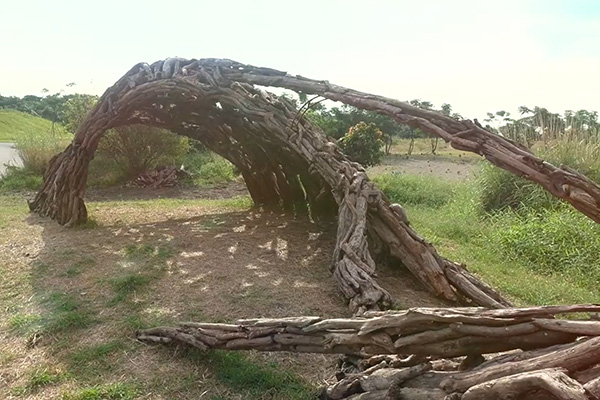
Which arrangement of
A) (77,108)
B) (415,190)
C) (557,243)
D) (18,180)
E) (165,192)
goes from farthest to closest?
(77,108)
(18,180)
(165,192)
(415,190)
(557,243)

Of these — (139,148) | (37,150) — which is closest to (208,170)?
(139,148)

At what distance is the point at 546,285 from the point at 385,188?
5.02 metres

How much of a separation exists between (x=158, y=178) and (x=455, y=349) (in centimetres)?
994

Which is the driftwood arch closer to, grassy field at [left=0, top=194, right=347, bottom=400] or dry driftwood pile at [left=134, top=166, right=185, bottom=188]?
grassy field at [left=0, top=194, right=347, bottom=400]

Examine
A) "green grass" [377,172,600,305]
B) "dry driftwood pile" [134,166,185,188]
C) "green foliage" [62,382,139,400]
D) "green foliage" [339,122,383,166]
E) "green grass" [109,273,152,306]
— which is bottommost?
"dry driftwood pile" [134,166,185,188]

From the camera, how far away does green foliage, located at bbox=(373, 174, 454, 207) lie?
8.98m

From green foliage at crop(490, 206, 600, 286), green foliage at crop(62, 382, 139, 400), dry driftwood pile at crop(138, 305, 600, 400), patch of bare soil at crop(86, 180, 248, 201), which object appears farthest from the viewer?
patch of bare soil at crop(86, 180, 248, 201)

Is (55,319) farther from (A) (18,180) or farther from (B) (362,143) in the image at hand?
(A) (18,180)

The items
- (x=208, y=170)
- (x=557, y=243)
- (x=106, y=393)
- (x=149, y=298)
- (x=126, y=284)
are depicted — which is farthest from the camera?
(x=208, y=170)

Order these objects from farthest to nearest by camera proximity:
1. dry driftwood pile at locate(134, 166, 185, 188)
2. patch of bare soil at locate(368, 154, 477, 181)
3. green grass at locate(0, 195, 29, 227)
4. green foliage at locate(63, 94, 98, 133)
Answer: patch of bare soil at locate(368, 154, 477, 181) → green foliage at locate(63, 94, 98, 133) → dry driftwood pile at locate(134, 166, 185, 188) → green grass at locate(0, 195, 29, 227)

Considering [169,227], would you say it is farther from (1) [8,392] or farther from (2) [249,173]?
(1) [8,392]

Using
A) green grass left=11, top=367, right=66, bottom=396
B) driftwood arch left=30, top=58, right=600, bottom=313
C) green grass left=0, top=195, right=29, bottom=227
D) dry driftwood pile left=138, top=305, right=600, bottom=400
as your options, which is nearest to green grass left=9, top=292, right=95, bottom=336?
green grass left=11, top=367, right=66, bottom=396

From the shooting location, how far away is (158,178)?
11.2 meters

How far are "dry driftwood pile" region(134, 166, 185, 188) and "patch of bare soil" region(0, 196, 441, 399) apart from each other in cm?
451
